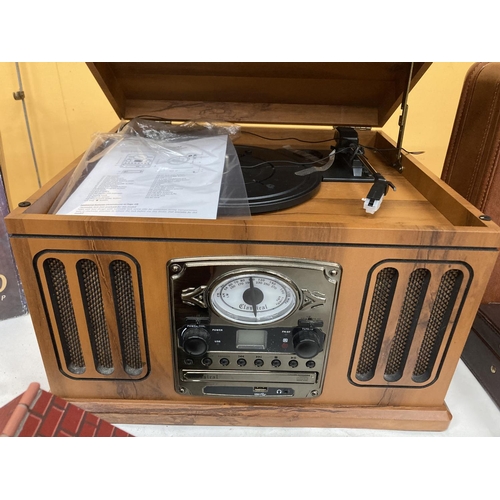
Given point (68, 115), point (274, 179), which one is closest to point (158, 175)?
point (274, 179)

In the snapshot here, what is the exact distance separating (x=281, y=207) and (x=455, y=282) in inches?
12.9

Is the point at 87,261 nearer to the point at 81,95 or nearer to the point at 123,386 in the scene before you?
the point at 123,386

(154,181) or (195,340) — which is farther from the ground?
(154,181)

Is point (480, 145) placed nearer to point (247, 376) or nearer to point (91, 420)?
point (247, 376)


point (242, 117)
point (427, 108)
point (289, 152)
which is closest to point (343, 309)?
point (289, 152)

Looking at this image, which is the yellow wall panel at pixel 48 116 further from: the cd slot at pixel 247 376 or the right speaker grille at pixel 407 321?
the right speaker grille at pixel 407 321

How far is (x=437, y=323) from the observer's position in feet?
2.33

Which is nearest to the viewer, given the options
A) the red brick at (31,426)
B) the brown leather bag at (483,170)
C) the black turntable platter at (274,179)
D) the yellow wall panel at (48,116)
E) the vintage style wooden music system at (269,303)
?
the red brick at (31,426)

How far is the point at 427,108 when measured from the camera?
1305 mm

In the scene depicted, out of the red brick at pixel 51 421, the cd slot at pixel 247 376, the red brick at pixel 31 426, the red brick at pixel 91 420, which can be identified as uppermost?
the red brick at pixel 31 426

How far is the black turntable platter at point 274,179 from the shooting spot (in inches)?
29.3

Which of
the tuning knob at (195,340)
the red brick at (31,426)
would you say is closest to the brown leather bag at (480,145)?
the tuning knob at (195,340)

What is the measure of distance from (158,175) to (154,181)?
0.03 m

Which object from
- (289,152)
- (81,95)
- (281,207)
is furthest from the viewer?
(81,95)
